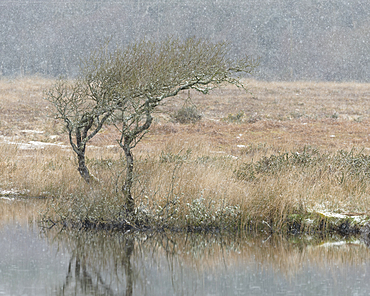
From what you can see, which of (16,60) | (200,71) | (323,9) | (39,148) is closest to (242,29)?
(323,9)

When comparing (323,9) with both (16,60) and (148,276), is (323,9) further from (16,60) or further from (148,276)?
(148,276)

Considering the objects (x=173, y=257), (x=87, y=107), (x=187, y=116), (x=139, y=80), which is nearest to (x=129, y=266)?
(x=173, y=257)

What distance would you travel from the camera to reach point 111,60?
39.0ft

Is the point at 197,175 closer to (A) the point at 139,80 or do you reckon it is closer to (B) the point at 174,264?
(A) the point at 139,80

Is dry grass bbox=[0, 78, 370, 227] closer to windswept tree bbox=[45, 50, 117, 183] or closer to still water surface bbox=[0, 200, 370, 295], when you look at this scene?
windswept tree bbox=[45, 50, 117, 183]

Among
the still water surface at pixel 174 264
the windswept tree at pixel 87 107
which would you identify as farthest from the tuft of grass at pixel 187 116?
the still water surface at pixel 174 264

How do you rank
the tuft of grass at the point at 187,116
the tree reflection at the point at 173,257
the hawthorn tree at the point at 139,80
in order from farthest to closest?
1. the tuft of grass at the point at 187,116
2. the hawthorn tree at the point at 139,80
3. the tree reflection at the point at 173,257

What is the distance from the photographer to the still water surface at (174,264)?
22.3 ft

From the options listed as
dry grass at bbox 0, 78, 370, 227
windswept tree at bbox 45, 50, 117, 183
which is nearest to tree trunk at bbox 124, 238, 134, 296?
dry grass at bbox 0, 78, 370, 227

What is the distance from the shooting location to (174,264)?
316 inches

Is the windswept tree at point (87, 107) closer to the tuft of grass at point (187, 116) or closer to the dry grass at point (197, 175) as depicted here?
the dry grass at point (197, 175)

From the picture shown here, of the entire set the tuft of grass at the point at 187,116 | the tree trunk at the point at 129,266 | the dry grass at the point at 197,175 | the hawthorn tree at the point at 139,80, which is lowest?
the tree trunk at the point at 129,266

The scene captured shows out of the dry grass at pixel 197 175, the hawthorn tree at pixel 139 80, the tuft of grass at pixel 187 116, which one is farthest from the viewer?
the tuft of grass at pixel 187 116

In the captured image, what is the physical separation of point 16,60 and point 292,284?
11054cm
